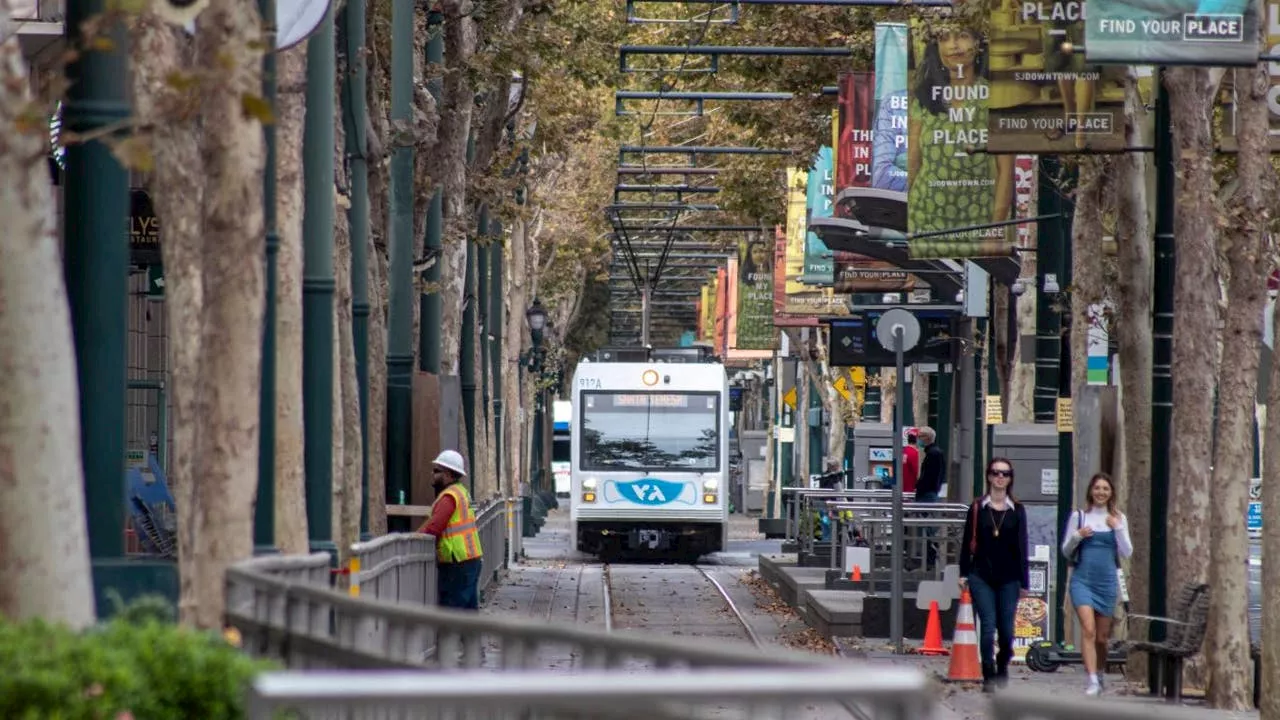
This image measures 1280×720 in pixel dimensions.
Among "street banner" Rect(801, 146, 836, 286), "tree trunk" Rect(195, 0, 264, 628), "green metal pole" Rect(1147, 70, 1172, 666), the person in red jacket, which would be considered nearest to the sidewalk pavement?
"green metal pole" Rect(1147, 70, 1172, 666)

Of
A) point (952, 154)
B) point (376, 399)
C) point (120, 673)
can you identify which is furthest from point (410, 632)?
point (952, 154)

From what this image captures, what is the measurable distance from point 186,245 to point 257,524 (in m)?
2.21

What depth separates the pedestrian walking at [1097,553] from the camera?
663 inches

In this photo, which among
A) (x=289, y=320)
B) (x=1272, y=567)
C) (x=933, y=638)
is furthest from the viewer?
(x=933, y=638)

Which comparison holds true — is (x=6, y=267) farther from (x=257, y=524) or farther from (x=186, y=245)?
(x=257, y=524)

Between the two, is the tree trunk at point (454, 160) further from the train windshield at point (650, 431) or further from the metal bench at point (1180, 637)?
the metal bench at point (1180, 637)

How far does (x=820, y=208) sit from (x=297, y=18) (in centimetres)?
1887

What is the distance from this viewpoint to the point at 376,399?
21.2m

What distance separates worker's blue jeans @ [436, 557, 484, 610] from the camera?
18.9 metres

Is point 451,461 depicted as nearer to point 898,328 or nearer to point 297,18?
point 898,328

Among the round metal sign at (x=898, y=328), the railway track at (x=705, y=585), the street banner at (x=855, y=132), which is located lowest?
the railway track at (x=705, y=585)

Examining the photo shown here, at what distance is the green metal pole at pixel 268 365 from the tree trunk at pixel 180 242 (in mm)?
843

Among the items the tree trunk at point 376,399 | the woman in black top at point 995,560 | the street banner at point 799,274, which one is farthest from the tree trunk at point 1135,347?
the street banner at point 799,274

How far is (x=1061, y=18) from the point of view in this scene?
→ 18094mm
